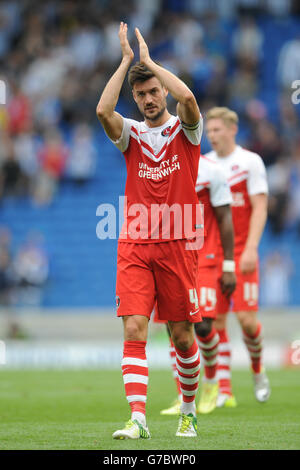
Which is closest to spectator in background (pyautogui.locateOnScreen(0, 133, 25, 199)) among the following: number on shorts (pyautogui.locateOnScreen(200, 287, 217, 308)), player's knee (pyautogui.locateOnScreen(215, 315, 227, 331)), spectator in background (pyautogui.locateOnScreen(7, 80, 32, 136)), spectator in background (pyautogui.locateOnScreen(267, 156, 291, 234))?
spectator in background (pyautogui.locateOnScreen(7, 80, 32, 136))

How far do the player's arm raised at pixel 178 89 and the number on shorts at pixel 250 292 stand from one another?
3.52m

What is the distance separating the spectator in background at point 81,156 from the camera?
839 inches

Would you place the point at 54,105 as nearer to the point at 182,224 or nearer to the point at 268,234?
the point at 268,234

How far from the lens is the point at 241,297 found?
9742 mm

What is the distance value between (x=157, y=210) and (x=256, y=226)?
3.01 m

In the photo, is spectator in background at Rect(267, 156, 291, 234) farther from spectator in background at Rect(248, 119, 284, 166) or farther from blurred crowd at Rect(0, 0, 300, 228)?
spectator in background at Rect(248, 119, 284, 166)

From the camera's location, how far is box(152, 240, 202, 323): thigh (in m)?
6.61

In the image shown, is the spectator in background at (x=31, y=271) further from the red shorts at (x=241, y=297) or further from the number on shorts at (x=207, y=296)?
the number on shorts at (x=207, y=296)

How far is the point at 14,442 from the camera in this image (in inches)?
247

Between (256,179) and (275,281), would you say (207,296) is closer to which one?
(256,179)

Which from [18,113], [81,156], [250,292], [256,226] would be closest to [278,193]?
[81,156]

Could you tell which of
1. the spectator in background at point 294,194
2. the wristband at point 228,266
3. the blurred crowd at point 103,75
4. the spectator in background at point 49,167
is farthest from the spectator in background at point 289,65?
the wristband at point 228,266

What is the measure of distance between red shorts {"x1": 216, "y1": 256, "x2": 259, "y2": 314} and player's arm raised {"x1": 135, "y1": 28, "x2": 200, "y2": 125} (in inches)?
136
